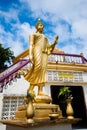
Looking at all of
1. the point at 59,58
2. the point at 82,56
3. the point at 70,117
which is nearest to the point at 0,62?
the point at 59,58

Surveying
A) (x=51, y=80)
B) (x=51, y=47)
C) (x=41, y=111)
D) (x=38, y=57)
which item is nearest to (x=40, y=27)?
(x=51, y=47)

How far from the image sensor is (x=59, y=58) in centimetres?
1181

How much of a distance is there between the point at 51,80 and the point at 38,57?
6.15 meters

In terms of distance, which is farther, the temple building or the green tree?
the green tree

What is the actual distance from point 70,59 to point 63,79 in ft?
5.74

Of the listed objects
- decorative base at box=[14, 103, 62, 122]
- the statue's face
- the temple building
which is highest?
the statue's face

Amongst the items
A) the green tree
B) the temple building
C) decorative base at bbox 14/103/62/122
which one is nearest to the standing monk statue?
decorative base at bbox 14/103/62/122

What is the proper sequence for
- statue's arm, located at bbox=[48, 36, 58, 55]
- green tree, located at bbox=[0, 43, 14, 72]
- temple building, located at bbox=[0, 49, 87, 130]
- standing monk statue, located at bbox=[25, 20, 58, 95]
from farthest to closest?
green tree, located at bbox=[0, 43, 14, 72] < temple building, located at bbox=[0, 49, 87, 130] < statue's arm, located at bbox=[48, 36, 58, 55] < standing monk statue, located at bbox=[25, 20, 58, 95]

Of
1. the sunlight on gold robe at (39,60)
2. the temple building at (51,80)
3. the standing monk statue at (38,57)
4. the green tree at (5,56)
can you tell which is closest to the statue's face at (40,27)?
the standing monk statue at (38,57)

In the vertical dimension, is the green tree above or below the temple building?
above

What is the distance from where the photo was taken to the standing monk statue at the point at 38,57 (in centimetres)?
477

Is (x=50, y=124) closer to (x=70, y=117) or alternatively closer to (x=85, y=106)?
(x=70, y=117)

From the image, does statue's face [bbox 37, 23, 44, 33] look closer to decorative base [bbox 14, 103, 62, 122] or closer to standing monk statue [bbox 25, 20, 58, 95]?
standing monk statue [bbox 25, 20, 58, 95]

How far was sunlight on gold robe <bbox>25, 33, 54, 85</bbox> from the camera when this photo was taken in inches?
188
